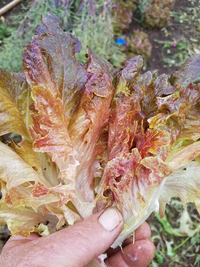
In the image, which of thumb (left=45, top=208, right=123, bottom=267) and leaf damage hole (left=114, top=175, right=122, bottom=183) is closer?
thumb (left=45, top=208, right=123, bottom=267)

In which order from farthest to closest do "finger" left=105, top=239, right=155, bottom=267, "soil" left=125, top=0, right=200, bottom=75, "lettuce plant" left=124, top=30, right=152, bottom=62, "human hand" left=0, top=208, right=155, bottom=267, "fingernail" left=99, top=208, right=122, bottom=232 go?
1. "soil" left=125, top=0, right=200, bottom=75
2. "lettuce plant" left=124, top=30, right=152, bottom=62
3. "finger" left=105, top=239, right=155, bottom=267
4. "fingernail" left=99, top=208, right=122, bottom=232
5. "human hand" left=0, top=208, right=155, bottom=267

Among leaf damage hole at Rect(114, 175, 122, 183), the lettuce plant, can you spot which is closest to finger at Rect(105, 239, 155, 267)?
leaf damage hole at Rect(114, 175, 122, 183)

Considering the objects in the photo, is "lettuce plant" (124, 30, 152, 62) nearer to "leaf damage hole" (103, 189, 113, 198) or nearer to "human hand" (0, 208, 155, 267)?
"leaf damage hole" (103, 189, 113, 198)

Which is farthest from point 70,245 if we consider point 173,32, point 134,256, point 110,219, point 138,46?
point 173,32

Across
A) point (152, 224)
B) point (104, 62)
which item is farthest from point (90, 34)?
point (152, 224)

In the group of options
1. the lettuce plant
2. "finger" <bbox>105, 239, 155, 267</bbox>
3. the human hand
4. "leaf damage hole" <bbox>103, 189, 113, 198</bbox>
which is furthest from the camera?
the lettuce plant

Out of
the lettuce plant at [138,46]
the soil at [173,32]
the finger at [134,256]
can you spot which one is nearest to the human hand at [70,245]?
the finger at [134,256]

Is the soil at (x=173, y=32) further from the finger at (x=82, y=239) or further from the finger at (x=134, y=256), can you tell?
the finger at (x=82, y=239)

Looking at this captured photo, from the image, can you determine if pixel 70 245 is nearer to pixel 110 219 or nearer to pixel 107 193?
pixel 110 219
